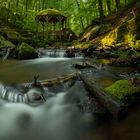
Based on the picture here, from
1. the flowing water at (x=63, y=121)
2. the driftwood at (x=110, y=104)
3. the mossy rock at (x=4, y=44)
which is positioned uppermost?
the mossy rock at (x=4, y=44)

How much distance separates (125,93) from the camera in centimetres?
675

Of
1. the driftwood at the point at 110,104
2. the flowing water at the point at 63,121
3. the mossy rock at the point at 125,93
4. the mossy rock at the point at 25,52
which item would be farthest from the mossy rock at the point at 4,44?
the mossy rock at the point at 125,93

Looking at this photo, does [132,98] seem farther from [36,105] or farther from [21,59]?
[21,59]

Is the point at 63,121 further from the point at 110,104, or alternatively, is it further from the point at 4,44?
the point at 4,44

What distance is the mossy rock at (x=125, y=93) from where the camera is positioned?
6.67 meters

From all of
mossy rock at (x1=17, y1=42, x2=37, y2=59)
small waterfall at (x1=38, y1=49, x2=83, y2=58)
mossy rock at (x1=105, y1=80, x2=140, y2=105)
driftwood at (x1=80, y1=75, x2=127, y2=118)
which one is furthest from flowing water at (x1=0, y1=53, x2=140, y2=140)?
small waterfall at (x1=38, y1=49, x2=83, y2=58)

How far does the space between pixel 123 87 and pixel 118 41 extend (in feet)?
37.7

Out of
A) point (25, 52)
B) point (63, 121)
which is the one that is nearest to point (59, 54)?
point (25, 52)

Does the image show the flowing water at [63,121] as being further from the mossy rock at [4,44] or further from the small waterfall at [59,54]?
the mossy rock at [4,44]

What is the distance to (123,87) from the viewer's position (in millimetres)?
7125

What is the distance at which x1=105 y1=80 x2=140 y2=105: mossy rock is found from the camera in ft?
21.9

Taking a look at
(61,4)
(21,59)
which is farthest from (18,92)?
(61,4)

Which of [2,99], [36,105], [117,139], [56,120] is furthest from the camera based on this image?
[2,99]

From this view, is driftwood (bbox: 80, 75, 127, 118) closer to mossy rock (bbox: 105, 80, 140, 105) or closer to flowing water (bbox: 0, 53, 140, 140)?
flowing water (bbox: 0, 53, 140, 140)
